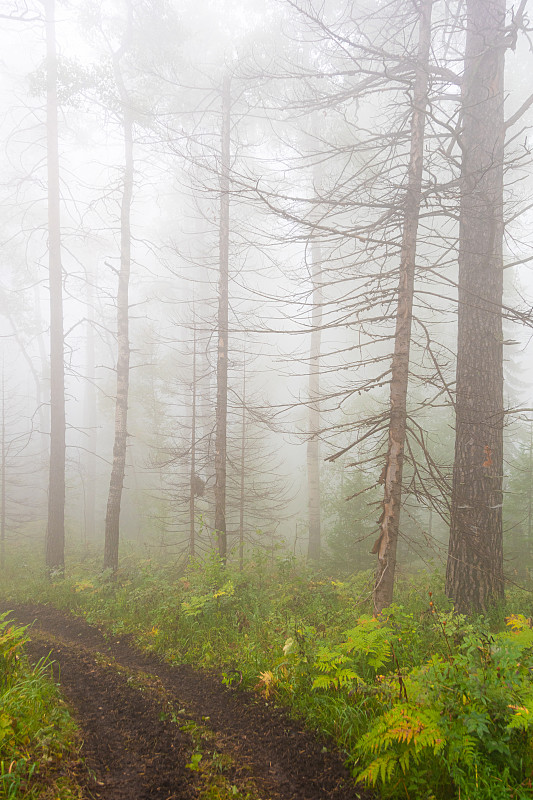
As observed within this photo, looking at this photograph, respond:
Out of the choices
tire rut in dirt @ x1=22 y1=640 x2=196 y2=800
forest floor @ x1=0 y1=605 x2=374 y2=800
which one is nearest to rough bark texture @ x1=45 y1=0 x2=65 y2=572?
forest floor @ x1=0 y1=605 x2=374 y2=800

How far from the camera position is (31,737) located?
10.9ft

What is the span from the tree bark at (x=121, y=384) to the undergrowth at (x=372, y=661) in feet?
4.73

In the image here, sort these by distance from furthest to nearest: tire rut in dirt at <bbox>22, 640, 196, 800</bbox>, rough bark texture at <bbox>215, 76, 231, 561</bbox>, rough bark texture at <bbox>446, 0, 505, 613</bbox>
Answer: rough bark texture at <bbox>215, 76, 231, 561</bbox>
rough bark texture at <bbox>446, 0, 505, 613</bbox>
tire rut in dirt at <bbox>22, 640, 196, 800</bbox>

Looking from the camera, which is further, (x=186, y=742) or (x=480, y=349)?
(x=480, y=349)

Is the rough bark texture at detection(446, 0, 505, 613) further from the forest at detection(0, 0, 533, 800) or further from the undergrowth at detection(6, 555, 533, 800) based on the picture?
the undergrowth at detection(6, 555, 533, 800)

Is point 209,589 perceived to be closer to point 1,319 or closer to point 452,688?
point 452,688

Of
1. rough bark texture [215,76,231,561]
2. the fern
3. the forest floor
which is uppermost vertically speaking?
rough bark texture [215,76,231,561]

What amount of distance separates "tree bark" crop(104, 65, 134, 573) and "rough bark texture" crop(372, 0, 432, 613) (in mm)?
7462

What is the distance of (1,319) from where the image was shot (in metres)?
39.8

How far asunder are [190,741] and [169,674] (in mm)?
1958

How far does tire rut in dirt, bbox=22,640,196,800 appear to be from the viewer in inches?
124

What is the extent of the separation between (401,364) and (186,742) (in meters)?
4.84

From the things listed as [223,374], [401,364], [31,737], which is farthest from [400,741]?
[223,374]

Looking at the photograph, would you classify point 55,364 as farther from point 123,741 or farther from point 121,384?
point 123,741
